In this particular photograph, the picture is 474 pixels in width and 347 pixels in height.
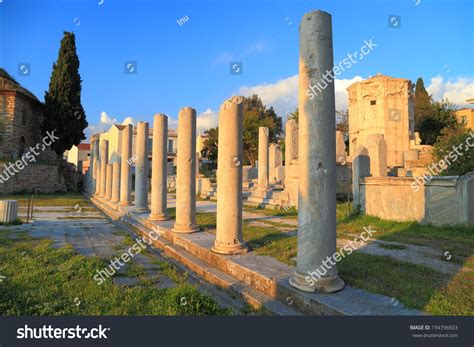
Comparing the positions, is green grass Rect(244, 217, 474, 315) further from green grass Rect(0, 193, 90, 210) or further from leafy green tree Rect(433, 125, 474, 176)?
green grass Rect(0, 193, 90, 210)

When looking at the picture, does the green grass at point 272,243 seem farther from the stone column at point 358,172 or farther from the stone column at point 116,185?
the stone column at point 116,185

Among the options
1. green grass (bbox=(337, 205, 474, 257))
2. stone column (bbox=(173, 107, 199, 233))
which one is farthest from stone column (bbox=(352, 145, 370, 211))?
stone column (bbox=(173, 107, 199, 233))

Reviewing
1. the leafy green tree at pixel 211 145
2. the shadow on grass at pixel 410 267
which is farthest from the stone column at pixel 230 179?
the leafy green tree at pixel 211 145

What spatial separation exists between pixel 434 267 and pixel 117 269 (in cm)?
545

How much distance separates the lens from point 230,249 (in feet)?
20.2

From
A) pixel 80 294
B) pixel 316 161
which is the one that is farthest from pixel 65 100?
pixel 316 161

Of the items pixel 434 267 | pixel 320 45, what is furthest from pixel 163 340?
pixel 434 267

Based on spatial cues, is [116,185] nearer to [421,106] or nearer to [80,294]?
[80,294]

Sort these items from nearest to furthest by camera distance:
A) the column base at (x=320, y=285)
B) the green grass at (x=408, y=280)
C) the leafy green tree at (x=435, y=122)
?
the green grass at (x=408, y=280) < the column base at (x=320, y=285) < the leafy green tree at (x=435, y=122)

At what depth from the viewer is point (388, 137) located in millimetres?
27375

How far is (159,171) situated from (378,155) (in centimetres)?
852

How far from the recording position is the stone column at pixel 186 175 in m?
8.58

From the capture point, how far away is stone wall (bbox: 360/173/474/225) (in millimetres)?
8297

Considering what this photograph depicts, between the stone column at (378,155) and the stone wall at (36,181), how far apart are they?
28248 mm
